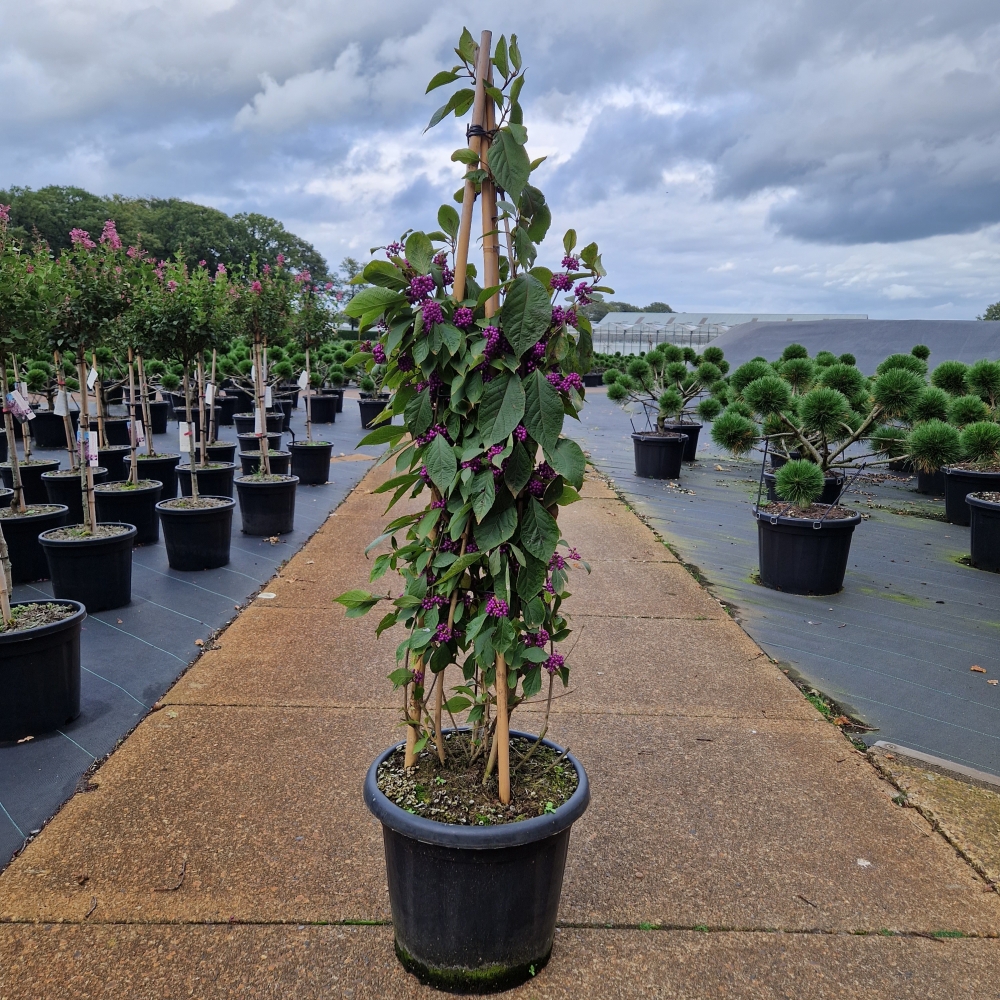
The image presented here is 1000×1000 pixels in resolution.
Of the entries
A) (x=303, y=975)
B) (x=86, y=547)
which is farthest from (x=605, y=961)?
(x=86, y=547)

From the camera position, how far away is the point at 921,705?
11.6 feet

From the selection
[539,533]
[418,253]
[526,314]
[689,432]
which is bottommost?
[689,432]

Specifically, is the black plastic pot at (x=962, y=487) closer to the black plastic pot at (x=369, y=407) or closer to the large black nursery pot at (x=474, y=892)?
the large black nursery pot at (x=474, y=892)

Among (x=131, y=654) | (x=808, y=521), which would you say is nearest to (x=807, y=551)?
(x=808, y=521)

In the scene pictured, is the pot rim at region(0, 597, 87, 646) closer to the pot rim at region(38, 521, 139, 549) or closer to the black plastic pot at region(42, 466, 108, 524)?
the pot rim at region(38, 521, 139, 549)

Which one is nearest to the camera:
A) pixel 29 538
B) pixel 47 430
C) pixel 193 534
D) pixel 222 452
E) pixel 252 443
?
pixel 29 538

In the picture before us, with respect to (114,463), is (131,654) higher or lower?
lower

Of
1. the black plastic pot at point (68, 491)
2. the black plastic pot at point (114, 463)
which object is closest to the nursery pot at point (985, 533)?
the black plastic pot at point (68, 491)

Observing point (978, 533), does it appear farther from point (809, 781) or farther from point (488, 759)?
point (488, 759)

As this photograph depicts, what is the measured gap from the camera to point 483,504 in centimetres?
169

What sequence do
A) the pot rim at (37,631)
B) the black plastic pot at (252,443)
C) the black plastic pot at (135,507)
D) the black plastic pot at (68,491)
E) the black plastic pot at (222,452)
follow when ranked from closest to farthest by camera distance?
the pot rim at (37,631), the black plastic pot at (135,507), the black plastic pot at (68,491), the black plastic pot at (222,452), the black plastic pot at (252,443)

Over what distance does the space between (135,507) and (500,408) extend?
5.01 metres

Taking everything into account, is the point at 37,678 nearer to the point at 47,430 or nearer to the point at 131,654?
the point at 131,654

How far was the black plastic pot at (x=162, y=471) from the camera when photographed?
724 cm
